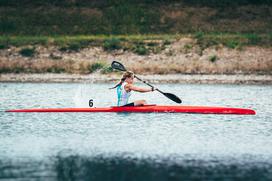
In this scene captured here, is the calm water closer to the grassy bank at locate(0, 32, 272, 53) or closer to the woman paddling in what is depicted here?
the woman paddling

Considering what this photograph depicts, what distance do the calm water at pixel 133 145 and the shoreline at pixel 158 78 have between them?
32.8 feet

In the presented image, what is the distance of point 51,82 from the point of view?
4366 cm

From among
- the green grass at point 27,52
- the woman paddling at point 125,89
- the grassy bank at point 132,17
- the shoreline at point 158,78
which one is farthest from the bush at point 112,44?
the woman paddling at point 125,89

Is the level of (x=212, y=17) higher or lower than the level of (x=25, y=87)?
higher

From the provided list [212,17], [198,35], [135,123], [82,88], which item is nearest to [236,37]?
[198,35]

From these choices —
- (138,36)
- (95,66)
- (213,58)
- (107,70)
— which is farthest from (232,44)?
(95,66)

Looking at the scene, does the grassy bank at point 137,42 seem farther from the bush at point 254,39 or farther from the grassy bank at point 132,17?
the grassy bank at point 132,17

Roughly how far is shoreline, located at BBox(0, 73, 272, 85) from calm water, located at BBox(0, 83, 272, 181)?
1000cm

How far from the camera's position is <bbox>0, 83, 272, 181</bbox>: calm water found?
17.6 metres

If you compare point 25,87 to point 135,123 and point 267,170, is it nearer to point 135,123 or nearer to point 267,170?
point 135,123

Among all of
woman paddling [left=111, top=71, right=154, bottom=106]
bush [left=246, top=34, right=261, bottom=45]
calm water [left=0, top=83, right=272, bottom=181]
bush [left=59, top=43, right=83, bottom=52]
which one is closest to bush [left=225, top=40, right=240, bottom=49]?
bush [left=246, top=34, right=261, bottom=45]

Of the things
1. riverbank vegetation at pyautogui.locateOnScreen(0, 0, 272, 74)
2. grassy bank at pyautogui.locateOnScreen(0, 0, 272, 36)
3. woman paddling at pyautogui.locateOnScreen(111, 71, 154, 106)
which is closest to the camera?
woman paddling at pyautogui.locateOnScreen(111, 71, 154, 106)

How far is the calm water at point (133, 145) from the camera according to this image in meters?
17.6

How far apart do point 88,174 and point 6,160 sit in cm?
256
